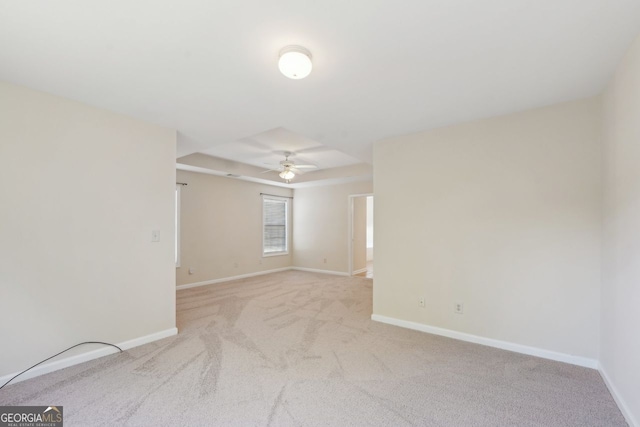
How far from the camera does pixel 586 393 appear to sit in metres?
2.07

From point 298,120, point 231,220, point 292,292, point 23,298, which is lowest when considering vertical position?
point 292,292

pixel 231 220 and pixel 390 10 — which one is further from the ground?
pixel 390 10

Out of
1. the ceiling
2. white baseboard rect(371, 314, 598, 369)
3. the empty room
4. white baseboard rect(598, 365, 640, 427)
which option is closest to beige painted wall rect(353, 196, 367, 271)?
the empty room

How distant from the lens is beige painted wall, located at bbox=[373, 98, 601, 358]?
249 centimetres

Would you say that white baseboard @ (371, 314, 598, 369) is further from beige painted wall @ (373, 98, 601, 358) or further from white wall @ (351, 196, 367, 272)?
white wall @ (351, 196, 367, 272)

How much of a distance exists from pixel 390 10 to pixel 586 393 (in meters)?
2.98

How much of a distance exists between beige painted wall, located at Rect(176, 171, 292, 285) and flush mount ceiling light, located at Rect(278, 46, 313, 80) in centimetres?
435

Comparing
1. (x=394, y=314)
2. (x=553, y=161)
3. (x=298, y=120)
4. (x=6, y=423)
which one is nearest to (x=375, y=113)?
(x=298, y=120)

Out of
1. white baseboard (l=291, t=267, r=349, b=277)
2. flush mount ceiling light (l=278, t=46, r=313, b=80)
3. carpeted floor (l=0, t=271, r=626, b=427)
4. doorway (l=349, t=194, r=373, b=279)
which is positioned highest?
flush mount ceiling light (l=278, t=46, r=313, b=80)

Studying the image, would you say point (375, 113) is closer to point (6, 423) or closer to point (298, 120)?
point (298, 120)

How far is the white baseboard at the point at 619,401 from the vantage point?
5.64ft

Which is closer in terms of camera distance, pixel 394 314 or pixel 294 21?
pixel 294 21

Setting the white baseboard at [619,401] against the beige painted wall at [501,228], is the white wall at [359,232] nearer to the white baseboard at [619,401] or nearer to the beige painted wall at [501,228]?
the beige painted wall at [501,228]

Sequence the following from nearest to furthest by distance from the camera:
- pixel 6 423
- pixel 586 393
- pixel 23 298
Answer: pixel 6 423 → pixel 586 393 → pixel 23 298
